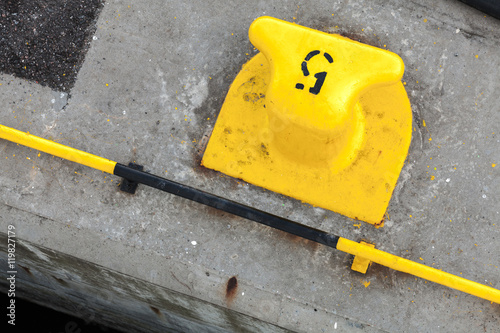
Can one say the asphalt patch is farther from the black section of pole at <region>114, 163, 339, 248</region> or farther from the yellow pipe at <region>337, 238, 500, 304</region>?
the yellow pipe at <region>337, 238, 500, 304</region>

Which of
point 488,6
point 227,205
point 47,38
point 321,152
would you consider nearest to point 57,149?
point 47,38

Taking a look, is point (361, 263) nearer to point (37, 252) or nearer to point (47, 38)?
point (37, 252)

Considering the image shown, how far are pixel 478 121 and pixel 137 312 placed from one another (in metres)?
3.22

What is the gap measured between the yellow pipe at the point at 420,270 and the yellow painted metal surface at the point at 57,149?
1576 millimetres

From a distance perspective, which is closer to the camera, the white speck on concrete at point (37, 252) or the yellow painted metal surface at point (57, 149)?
the yellow painted metal surface at point (57, 149)

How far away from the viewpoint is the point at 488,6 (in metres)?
2.75

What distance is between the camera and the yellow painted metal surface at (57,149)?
267 centimetres

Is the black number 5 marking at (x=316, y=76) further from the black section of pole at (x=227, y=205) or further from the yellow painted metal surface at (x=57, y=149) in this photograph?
the yellow painted metal surface at (x=57, y=149)

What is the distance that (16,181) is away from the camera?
2.83 m

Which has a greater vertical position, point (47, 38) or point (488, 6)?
point (488, 6)

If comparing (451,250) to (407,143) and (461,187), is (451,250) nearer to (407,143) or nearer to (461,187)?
(461,187)

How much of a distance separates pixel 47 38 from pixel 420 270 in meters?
2.91

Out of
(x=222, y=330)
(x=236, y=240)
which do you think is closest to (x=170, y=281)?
(x=236, y=240)

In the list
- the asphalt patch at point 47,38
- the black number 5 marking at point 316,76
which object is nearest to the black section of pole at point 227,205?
the asphalt patch at point 47,38
